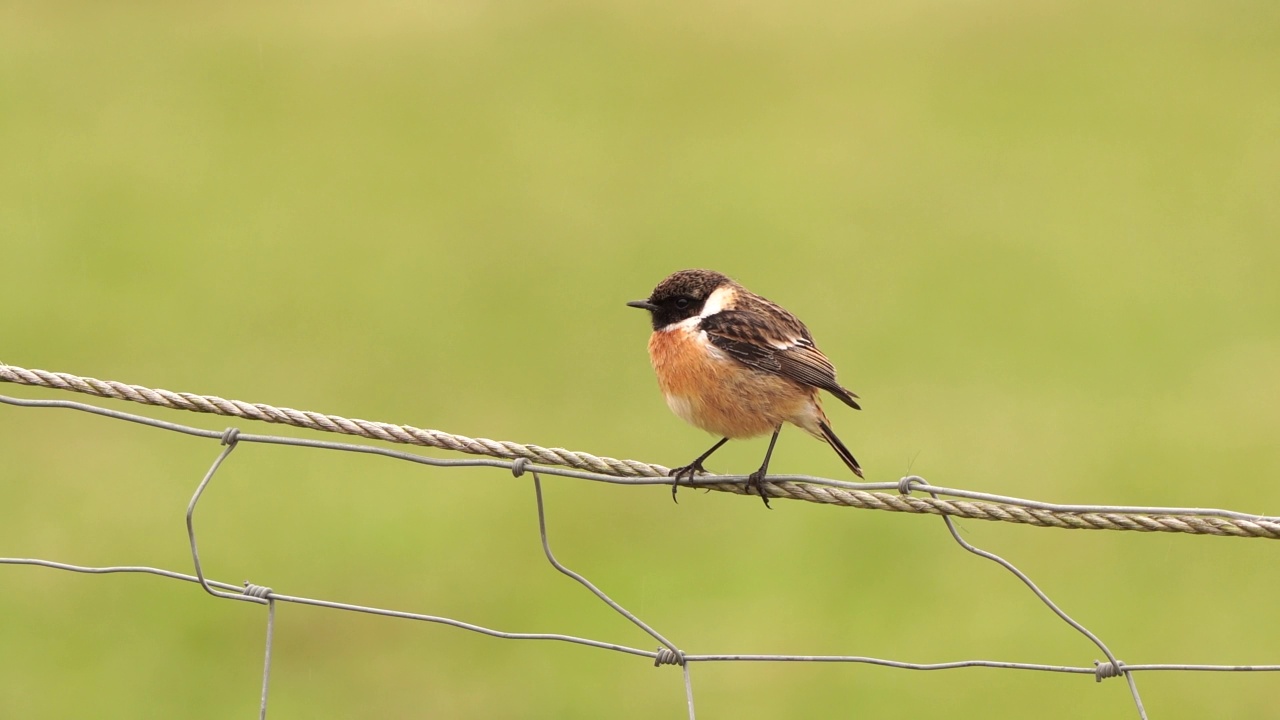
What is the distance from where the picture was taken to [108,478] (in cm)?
1438

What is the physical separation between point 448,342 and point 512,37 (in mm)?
16195

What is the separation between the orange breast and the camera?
5559 millimetres

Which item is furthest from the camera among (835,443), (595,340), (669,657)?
(595,340)

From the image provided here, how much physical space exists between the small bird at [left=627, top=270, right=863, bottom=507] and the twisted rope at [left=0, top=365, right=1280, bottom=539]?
144 cm

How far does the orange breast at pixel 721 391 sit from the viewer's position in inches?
219

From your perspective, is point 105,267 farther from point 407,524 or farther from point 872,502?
point 872,502

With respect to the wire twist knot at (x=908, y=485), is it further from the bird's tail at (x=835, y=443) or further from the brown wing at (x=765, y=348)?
the bird's tail at (x=835, y=443)

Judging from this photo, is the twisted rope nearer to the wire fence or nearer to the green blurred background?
the wire fence

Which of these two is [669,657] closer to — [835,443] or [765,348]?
[765,348]

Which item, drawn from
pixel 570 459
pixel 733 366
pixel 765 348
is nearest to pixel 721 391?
pixel 733 366

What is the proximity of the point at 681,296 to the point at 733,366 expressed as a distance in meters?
0.45

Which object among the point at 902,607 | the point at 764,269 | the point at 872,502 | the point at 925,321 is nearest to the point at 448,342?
the point at 764,269

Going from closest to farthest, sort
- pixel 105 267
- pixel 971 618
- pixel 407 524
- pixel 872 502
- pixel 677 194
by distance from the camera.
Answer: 1. pixel 872 502
2. pixel 971 618
3. pixel 407 524
4. pixel 105 267
5. pixel 677 194

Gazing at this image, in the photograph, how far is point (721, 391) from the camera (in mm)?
5547
